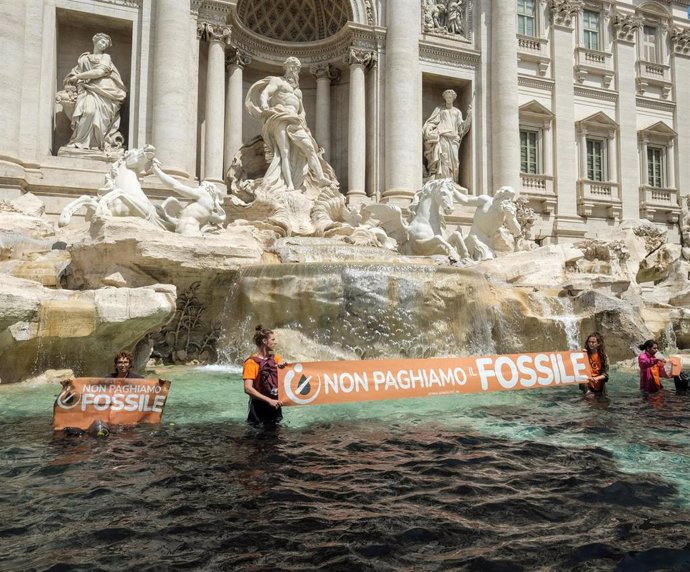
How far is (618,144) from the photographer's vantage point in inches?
895

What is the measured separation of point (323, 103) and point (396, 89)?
8.76 ft

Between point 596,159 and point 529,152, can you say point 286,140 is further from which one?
point 596,159

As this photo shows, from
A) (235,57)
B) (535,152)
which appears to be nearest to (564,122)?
(535,152)

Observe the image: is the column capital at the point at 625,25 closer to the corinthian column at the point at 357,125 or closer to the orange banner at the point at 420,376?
the corinthian column at the point at 357,125

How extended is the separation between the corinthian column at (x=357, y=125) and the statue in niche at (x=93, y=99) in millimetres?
6907

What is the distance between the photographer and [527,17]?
71.7ft

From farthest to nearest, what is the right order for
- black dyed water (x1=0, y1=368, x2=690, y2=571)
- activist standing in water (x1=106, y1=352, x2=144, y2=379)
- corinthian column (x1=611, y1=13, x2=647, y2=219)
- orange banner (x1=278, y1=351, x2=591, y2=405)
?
corinthian column (x1=611, y1=13, x2=647, y2=219), orange banner (x1=278, y1=351, x2=591, y2=405), activist standing in water (x1=106, y1=352, x2=144, y2=379), black dyed water (x1=0, y1=368, x2=690, y2=571)

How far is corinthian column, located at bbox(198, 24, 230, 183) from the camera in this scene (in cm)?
1639

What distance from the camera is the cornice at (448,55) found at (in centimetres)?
1945

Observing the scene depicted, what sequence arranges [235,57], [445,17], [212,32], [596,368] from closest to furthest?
[596,368]
[212,32]
[235,57]
[445,17]

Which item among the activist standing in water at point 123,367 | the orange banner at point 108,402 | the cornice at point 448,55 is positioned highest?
the cornice at point 448,55

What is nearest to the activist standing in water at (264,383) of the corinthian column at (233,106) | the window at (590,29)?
the corinthian column at (233,106)

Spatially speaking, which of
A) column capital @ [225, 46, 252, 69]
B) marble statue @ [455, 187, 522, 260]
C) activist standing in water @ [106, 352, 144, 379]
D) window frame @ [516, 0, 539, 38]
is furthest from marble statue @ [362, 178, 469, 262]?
window frame @ [516, 0, 539, 38]

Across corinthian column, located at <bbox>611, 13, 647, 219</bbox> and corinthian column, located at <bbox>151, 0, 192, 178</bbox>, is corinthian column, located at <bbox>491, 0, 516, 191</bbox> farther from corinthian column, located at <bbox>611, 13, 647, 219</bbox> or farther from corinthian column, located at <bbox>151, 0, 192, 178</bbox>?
corinthian column, located at <bbox>151, 0, 192, 178</bbox>
